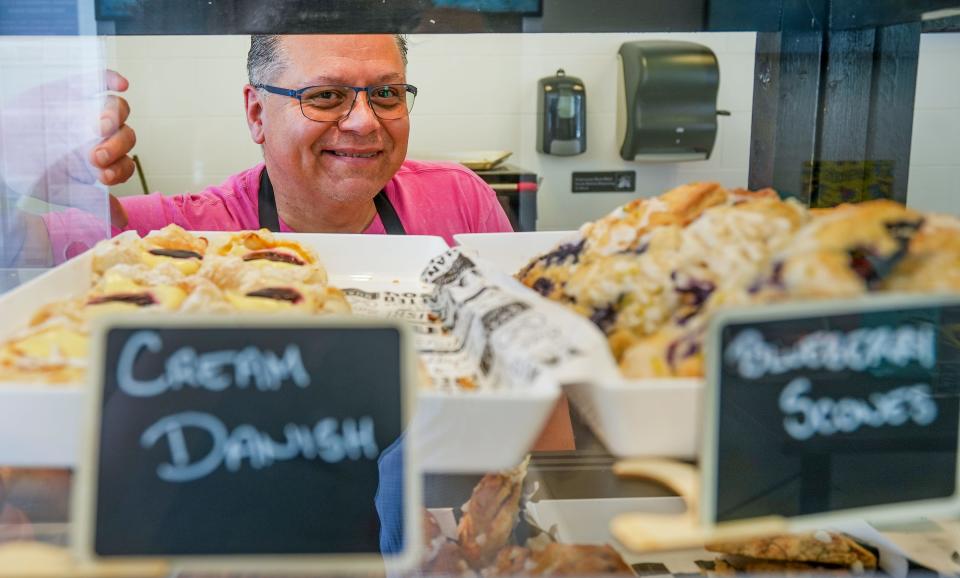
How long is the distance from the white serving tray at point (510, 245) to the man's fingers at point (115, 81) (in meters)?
0.43

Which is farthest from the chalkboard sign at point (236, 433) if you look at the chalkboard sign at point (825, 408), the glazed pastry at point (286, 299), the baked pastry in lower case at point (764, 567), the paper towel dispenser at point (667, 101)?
the baked pastry in lower case at point (764, 567)

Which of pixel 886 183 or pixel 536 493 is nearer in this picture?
pixel 886 183

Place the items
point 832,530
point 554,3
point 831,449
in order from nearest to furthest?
point 831,449, point 554,3, point 832,530

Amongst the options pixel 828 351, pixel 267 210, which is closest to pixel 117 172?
pixel 267 210

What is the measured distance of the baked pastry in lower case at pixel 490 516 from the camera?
114 cm

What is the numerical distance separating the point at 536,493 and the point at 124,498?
685mm

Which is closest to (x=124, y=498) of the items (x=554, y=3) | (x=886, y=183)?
(x=554, y=3)

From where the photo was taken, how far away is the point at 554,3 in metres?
1.01

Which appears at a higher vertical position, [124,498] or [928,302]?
[928,302]

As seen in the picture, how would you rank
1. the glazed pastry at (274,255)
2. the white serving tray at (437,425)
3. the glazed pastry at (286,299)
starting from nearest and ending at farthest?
the white serving tray at (437,425) < the glazed pastry at (286,299) < the glazed pastry at (274,255)

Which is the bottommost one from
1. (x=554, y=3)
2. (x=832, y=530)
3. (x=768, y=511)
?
(x=832, y=530)

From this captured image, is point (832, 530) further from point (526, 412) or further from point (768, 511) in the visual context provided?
point (526, 412)

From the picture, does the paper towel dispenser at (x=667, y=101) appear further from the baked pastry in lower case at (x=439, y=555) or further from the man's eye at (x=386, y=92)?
the baked pastry in lower case at (x=439, y=555)

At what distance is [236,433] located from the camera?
681 millimetres
